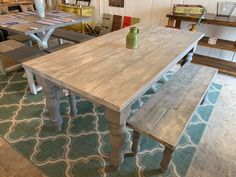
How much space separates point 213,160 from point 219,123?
520 millimetres

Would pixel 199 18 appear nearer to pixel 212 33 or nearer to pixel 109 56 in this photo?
pixel 212 33

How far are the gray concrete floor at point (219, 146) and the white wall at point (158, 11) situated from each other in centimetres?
109

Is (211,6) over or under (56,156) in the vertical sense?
over

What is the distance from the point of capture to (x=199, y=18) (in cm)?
249

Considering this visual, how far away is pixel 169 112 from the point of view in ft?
4.39

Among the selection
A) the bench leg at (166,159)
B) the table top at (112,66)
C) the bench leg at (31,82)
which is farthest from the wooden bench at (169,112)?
the bench leg at (31,82)

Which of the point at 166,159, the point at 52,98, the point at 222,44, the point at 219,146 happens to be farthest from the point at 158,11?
the point at 166,159

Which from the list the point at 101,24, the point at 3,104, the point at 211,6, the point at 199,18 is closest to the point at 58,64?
the point at 3,104

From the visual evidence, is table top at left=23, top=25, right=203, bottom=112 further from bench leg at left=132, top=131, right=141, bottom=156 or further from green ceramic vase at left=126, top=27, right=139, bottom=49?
bench leg at left=132, top=131, right=141, bottom=156

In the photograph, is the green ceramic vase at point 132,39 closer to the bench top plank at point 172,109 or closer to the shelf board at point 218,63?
the bench top plank at point 172,109

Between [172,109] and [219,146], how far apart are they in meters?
0.68

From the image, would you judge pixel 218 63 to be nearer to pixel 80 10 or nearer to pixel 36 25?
pixel 36 25

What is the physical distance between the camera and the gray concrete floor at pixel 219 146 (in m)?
1.45

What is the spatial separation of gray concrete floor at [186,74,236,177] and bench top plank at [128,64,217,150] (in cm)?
47
